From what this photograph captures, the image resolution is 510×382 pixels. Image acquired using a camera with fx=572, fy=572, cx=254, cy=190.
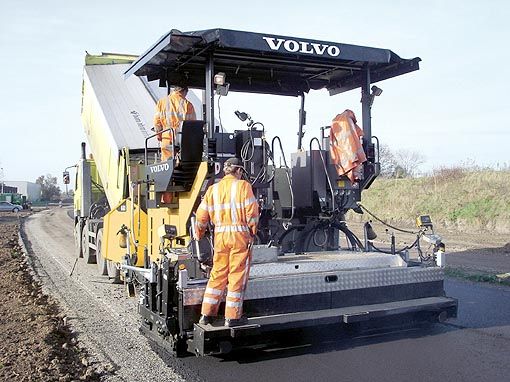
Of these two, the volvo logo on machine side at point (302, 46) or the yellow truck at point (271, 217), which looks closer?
the yellow truck at point (271, 217)

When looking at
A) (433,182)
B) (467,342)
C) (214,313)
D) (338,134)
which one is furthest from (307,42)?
(433,182)

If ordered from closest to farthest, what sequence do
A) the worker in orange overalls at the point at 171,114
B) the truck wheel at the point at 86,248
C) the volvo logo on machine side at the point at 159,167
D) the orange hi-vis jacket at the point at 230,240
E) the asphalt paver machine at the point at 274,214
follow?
the orange hi-vis jacket at the point at 230,240 → the asphalt paver machine at the point at 274,214 → the volvo logo on machine side at the point at 159,167 → the worker in orange overalls at the point at 171,114 → the truck wheel at the point at 86,248

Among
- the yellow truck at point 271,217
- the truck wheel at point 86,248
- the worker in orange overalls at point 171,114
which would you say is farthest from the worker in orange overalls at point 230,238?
the truck wheel at point 86,248

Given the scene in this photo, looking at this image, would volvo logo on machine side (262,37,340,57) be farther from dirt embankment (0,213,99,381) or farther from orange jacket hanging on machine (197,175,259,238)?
dirt embankment (0,213,99,381)

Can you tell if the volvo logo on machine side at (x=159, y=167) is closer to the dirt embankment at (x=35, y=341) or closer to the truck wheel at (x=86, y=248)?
the dirt embankment at (x=35, y=341)

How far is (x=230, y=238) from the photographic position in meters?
4.98

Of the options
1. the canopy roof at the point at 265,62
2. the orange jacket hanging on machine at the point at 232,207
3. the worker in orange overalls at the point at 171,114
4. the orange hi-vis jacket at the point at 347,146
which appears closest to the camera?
the orange jacket hanging on machine at the point at 232,207

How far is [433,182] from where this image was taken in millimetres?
25906

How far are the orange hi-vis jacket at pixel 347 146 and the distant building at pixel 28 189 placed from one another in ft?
259

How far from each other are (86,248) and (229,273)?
8127 mm

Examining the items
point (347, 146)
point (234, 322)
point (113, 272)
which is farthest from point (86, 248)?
point (234, 322)

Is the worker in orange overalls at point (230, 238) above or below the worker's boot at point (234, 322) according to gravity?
above

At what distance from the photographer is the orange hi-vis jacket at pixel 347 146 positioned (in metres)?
6.66

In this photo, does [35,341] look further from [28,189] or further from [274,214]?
[28,189]
